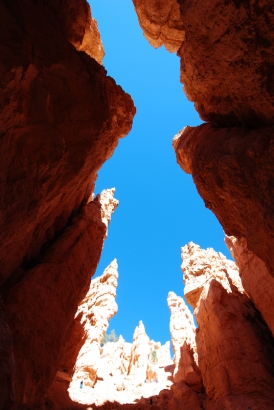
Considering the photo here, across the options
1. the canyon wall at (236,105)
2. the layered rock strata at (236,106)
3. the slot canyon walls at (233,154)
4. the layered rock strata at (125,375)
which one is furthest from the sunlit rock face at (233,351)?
the canyon wall at (236,105)

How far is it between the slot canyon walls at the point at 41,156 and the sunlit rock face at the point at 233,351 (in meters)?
6.99

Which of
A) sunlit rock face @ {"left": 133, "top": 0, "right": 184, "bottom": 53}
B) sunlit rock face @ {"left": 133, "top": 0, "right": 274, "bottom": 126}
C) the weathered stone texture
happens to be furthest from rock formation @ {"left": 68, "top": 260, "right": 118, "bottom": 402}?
sunlit rock face @ {"left": 133, "top": 0, "right": 184, "bottom": 53}

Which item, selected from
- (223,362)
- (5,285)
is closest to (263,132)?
(5,285)

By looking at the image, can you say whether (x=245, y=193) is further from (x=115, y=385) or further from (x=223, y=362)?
(x=115, y=385)

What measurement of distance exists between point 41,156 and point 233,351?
1147 cm

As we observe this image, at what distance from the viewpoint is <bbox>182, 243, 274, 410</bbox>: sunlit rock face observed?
1034 centimetres

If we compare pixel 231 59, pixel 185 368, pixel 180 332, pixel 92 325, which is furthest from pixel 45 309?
pixel 180 332

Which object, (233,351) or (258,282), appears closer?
(233,351)

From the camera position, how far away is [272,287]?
12.3 metres

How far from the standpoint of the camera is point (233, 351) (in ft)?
38.6

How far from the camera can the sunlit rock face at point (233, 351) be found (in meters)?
10.3

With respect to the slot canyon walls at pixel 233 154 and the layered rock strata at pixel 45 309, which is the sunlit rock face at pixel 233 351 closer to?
the slot canyon walls at pixel 233 154

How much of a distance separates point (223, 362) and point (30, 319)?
29.3 ft

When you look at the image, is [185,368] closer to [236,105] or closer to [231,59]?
[236,105]
